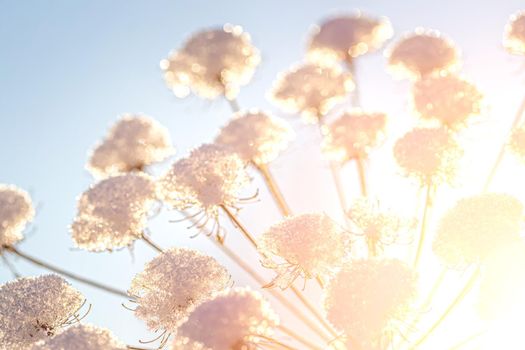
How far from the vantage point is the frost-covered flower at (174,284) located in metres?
6.38

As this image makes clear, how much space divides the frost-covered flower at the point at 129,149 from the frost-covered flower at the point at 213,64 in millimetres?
754

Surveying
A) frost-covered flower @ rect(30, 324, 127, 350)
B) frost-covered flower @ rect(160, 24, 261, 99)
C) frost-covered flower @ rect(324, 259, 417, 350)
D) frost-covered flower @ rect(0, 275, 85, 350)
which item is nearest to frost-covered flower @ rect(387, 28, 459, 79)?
frost-covered flower @ rect(160, 24, 261, 99)

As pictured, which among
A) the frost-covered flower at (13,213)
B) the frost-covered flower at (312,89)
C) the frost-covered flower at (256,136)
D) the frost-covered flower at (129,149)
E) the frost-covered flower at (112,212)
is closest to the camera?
the frost-covered flower at (112,212)

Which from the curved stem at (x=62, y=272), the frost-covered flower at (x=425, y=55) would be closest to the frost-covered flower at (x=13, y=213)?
the curved stem at (x=62, y=272)

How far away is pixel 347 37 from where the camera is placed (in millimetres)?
9773

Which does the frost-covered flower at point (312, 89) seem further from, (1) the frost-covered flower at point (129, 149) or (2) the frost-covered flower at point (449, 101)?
(1) the frost-covered flower at point (129, 149)

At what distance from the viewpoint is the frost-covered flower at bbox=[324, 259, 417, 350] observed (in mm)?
5148

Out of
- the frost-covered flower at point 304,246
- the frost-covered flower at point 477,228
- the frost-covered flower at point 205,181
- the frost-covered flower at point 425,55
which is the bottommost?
the frost-covered flower at point 477,228

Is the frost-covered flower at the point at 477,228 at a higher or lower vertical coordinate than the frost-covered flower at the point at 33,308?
lower

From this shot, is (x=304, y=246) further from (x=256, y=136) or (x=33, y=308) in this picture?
(x=33, y=308)

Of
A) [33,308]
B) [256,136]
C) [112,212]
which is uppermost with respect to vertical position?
[256,136]

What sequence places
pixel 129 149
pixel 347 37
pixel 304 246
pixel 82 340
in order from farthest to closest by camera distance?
pixel 347 37 < pixel 129 149 < pixel 304 246 < pixel 82 340

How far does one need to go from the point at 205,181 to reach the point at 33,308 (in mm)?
2022

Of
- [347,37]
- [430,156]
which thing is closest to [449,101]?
[430,156]
